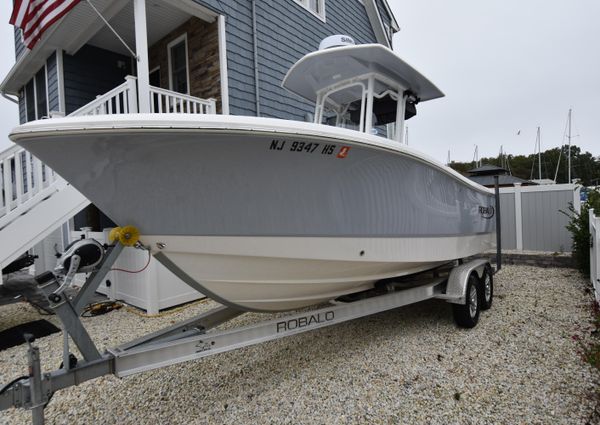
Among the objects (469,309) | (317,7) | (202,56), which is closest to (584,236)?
(469,309)

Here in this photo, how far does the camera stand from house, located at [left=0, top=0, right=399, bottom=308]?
18.4 feet

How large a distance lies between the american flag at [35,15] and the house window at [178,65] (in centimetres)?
211

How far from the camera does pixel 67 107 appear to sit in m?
7.07

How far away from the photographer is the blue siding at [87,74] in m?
7.11

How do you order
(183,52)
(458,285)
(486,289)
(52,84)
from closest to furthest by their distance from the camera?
(458,285) → (486,289) → (183,52) → (52,84)

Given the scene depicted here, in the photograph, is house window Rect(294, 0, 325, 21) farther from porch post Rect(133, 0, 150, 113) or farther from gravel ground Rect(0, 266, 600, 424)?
gravel ground Rect(0, 266, 600, 424)

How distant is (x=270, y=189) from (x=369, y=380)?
169 centimetres

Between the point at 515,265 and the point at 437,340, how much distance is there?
4918 mm

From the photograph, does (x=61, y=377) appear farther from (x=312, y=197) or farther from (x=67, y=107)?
(x=67, y=107)

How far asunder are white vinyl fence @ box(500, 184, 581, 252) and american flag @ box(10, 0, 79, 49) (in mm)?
9183

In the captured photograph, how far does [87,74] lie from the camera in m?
7.32

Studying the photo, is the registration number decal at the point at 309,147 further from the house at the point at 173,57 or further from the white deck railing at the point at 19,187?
the white deck railing at the point at 19,187

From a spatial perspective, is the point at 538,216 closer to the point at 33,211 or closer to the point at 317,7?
the point at 317,7

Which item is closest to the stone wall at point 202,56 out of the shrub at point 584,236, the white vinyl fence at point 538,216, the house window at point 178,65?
the house window at point 178,65
